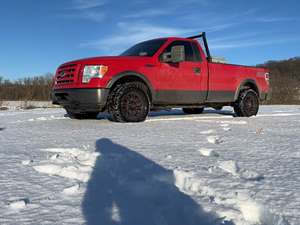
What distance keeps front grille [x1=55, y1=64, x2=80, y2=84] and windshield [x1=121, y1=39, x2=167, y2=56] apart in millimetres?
1361

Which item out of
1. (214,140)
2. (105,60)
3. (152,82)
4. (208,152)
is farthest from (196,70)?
(208,152)

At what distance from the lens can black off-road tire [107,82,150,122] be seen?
649 cm

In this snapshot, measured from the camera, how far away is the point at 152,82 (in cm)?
705

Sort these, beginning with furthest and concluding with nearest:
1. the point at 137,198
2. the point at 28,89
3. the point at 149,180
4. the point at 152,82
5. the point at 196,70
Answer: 1. the point at 28,89
2. the point at 196,70
3. the point at 152,82
4. the point at 149,180
5. the point at 137,198

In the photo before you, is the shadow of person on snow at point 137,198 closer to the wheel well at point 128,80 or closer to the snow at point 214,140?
the snow at point 214,140

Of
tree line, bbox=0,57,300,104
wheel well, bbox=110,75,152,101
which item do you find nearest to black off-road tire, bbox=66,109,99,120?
wheel well, bbox=110,75,152,101

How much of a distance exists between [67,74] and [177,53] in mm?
2079

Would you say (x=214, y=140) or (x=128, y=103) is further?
(x=128, y=103)

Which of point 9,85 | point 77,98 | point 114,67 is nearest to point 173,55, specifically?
point 114,67

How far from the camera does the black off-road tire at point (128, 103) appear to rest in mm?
6488

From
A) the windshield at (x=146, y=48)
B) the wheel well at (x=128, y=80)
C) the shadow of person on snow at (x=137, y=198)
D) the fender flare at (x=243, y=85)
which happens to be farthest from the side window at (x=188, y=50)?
the shadow of person on snow at (x=137, y=198)

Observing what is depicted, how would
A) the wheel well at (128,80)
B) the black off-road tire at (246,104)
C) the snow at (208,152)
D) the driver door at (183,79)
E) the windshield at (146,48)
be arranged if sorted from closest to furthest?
the snow at (208,152)
the wheel well at (128,80)
the driver door at (183,79)
the windshield at (146,48)
the black off-road tire at (246,104)

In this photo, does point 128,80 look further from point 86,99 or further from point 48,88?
point 48,88

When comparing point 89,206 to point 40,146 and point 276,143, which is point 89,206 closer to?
point 40,146
